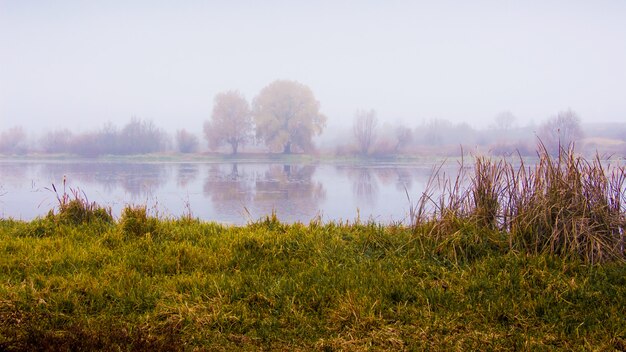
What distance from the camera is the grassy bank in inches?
123

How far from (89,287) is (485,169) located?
3.78m

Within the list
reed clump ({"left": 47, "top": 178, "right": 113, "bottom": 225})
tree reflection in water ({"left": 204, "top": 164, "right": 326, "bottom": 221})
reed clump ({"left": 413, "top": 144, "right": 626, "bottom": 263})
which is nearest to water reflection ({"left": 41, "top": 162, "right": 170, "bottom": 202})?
tree reflection in water ({"left": 204, "top": 164, "right": 326, "bottom": 221})

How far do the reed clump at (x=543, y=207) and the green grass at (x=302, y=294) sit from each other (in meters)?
0.16

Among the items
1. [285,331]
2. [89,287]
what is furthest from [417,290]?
[89,287]

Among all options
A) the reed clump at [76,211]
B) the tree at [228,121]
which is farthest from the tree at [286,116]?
the reed clump at [76,211]

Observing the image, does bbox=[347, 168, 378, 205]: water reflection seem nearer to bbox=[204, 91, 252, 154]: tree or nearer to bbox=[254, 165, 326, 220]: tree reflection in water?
bbox=[254, 165, 326, 220]: tree reflection in water

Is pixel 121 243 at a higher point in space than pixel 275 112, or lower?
lower

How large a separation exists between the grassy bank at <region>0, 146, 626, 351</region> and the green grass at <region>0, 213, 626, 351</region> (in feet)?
0.04

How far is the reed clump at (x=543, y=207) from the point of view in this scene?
4445 mm

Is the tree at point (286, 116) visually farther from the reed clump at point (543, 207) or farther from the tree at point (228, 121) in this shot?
the reed clump at point (543, 207)

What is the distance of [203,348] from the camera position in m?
2.96

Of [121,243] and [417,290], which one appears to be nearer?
[417,290]

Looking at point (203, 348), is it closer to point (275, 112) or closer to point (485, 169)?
point (485, 169)

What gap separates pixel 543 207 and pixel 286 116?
965 inches
